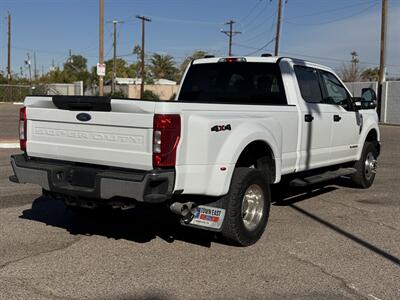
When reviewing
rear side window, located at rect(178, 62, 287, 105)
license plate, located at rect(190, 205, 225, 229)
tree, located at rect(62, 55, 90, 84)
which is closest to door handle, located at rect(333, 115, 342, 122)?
rear side window, located at rect(178, 62, 287, 105)

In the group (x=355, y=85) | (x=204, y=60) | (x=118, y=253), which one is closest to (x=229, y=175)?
(x=118, y=253)

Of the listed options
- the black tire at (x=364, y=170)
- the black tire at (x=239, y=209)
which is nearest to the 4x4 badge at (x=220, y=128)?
the black tire at (x=239, y=209)

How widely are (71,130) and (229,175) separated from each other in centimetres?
166

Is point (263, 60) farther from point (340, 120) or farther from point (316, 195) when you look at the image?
point (316, 195)

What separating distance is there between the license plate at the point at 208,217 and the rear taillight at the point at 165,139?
78 centimetres

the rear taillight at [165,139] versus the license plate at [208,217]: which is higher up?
the rear taillight at [165,139]

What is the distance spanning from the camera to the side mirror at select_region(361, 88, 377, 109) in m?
8.98

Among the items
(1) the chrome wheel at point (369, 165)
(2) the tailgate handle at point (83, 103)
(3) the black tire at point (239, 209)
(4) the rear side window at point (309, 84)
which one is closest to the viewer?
(2) the tailgate handle at point (83, 103)

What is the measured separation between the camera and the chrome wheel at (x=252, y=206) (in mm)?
5895

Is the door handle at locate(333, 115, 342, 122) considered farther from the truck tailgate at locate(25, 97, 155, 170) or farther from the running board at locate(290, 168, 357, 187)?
the truck tailgate at locate(25, 97, 155, 170)

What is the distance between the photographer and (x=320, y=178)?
7594mm

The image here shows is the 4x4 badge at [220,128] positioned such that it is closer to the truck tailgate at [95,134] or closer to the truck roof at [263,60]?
the truck tailgate at [95,134]

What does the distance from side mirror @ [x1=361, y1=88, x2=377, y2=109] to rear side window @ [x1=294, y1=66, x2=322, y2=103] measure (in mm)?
1529

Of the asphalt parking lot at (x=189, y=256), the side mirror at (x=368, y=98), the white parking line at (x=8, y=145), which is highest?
the side mirror at (x=368, y=98)
